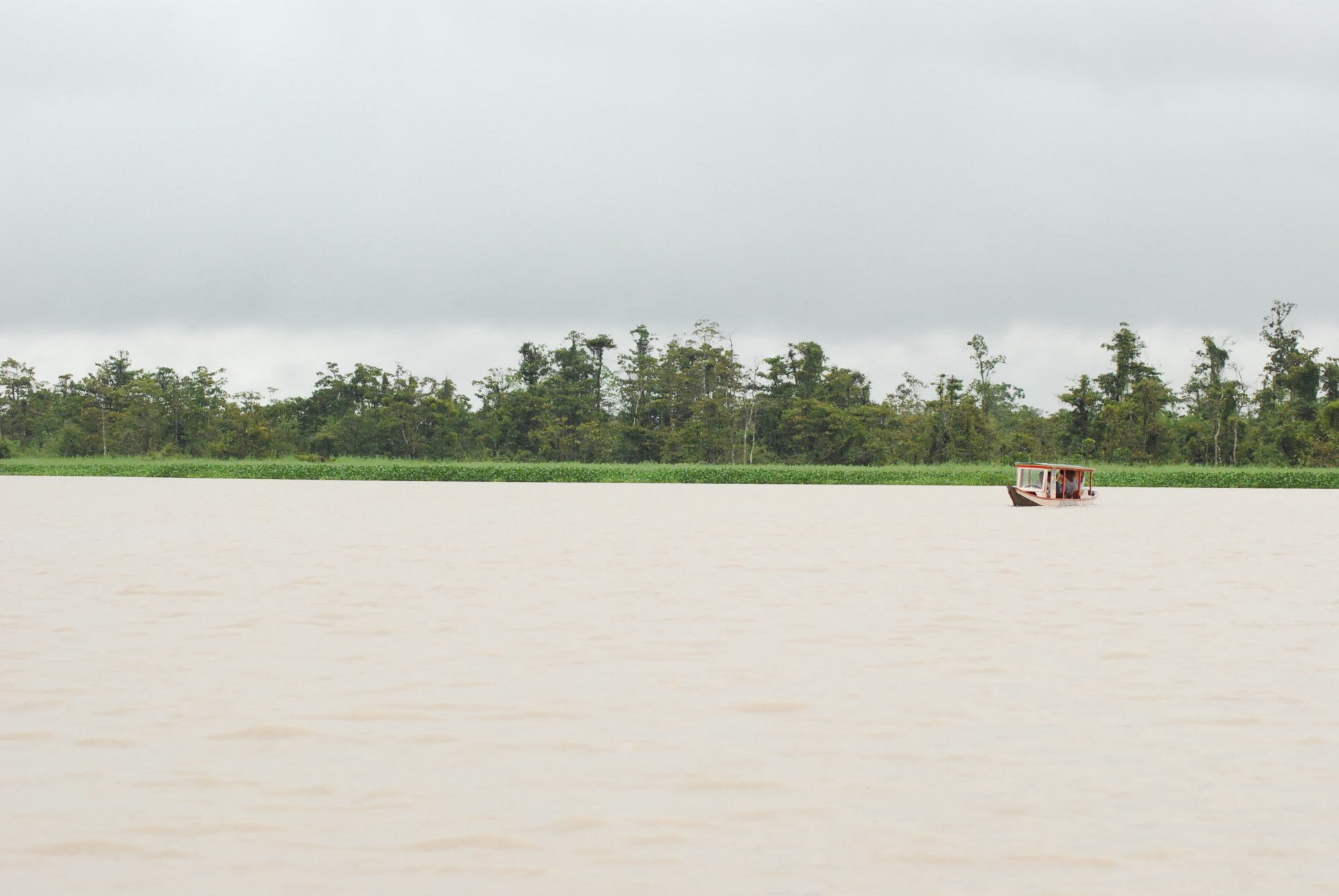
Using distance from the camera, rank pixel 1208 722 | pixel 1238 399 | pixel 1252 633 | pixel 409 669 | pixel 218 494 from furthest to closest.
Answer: pixel 1238 399 < pixel 218 494 < pixel 1252 633 < pixel 409 669 < pixel 1208 722

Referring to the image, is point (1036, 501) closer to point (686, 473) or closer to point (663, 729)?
point (686, 473)

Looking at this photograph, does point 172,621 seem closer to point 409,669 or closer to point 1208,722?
point 409,669

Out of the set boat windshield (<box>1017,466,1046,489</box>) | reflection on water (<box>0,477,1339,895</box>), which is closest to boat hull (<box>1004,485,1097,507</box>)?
boat windshield (<box>1017,466,1046,489</box>)

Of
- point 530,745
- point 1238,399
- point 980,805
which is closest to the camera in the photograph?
point 980,805

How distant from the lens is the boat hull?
108 feet

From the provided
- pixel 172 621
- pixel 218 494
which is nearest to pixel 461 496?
pixel 218 494

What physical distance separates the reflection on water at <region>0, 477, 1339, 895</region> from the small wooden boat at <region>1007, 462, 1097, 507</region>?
18472mm

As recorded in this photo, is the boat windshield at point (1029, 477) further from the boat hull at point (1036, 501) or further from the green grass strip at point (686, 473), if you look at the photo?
the green grass strip at point (686, 473)

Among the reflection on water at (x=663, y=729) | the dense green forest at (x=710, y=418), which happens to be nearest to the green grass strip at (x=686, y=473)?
the dense green forest at (x=710, y=418)

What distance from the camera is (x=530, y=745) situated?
587cm

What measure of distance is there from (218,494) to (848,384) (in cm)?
3800

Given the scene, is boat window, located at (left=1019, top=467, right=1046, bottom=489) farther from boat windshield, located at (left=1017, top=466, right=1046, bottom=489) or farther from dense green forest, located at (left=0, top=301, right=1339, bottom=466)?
→ dense green forest, located at (left=0, top=301, right=1339, bottom=466)

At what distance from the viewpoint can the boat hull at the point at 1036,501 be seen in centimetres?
3291

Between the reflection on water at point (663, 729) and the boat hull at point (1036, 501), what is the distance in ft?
59.3
